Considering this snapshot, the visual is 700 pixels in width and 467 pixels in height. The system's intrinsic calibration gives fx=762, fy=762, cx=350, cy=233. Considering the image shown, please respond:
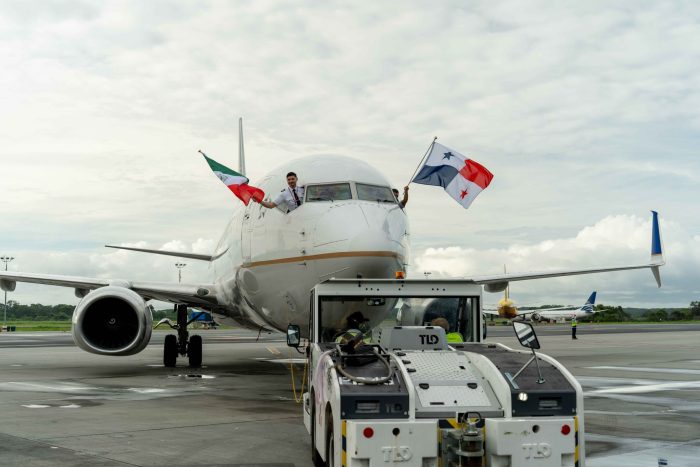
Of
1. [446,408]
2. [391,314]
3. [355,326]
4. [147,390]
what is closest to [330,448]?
[446,408]

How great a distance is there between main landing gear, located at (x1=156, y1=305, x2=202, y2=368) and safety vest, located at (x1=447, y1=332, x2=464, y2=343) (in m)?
12.8

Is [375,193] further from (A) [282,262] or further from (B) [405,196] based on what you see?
(A) [282,262]

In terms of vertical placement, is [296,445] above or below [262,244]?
below

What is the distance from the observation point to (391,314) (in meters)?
8.12

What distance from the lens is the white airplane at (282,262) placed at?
11477mm

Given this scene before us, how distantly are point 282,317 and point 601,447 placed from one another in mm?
6687

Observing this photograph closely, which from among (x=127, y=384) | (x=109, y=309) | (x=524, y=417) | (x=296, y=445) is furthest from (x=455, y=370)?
(x=109, y=309)

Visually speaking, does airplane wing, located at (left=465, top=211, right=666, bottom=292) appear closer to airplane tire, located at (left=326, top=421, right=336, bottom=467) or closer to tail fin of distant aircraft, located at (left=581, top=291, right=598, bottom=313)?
airplane tire, located at (left=326, top=421, right=336, bottom=467)

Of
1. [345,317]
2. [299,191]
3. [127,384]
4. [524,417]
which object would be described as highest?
[299,191]

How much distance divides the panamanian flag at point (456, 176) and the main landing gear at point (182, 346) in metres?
9.15

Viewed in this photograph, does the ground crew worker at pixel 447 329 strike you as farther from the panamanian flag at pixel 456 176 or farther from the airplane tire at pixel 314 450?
the panamanian flag at pixel 456 176

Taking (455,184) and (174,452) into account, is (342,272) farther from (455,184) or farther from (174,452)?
(174,452)

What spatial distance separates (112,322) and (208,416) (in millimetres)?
6723

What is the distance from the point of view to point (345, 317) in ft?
26.6
